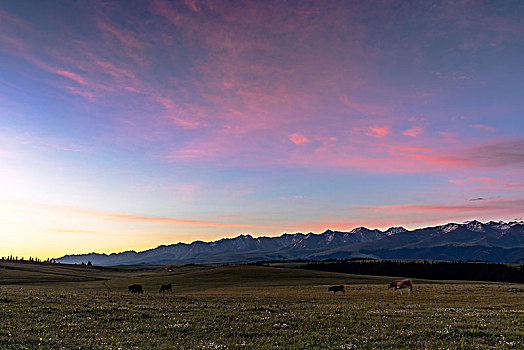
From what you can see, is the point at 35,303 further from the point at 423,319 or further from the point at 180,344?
the point at 423,319

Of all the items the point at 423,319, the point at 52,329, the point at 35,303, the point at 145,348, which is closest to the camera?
the point at 145,348

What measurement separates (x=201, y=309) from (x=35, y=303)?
13.2m

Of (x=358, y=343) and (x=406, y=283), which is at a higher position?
(x=358, y=343)

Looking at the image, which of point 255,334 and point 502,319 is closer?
point 255,334

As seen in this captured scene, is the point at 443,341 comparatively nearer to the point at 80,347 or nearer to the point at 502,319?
the point at 502,319

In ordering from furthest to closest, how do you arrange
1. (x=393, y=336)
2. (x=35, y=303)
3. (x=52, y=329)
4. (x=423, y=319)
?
(x=35, y=303) → (x=423, y=319) → (x=52, y=329) → (x=393, y=336)

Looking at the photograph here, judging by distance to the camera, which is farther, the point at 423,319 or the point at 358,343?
the point at 423,319

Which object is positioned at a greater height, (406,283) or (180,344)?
(180,344)

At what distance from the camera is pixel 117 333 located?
1717 centimetres

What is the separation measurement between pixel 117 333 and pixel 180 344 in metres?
4.45

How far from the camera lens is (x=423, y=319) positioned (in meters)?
21.1

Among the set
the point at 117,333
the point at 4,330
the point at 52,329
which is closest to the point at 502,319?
the point at 117,333

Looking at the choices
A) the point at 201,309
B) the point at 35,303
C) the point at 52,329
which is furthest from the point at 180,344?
the point at 35,303

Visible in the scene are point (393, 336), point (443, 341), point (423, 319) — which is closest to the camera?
point (443, 341)
